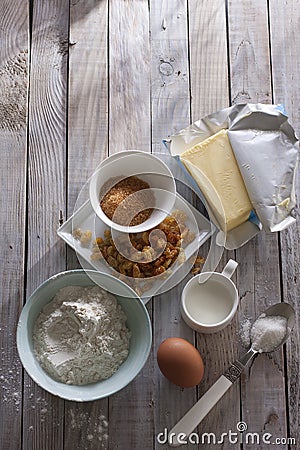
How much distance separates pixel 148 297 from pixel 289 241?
33cm

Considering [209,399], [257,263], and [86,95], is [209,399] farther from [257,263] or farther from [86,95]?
[86,95]

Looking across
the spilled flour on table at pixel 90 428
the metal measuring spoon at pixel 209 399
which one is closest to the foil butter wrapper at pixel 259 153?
the metal measuring spoon at pixel 209 399

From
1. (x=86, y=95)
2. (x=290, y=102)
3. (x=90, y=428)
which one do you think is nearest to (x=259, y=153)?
(x=290, y=102)

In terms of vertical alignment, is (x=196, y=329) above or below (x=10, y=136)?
below

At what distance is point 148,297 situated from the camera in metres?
1.28

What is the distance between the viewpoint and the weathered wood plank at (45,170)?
1.26m

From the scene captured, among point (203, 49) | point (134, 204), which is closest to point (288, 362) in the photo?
point (134, 204)

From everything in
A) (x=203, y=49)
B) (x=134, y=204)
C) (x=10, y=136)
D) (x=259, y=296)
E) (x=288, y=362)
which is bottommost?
→ (x=288, y=362)

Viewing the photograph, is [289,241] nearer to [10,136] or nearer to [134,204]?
[134,204]

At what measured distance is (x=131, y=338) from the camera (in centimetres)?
125

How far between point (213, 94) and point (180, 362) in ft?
1.93

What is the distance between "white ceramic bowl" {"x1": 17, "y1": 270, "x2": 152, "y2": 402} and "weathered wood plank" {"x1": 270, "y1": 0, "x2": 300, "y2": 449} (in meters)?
0.32

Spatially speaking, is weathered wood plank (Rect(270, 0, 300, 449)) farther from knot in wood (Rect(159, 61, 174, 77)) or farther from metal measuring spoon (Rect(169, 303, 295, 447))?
knot in wood (Rect(159, 61, 174, 77))

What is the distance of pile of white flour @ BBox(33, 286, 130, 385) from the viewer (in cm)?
120
